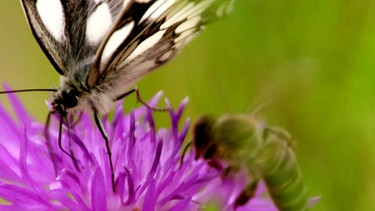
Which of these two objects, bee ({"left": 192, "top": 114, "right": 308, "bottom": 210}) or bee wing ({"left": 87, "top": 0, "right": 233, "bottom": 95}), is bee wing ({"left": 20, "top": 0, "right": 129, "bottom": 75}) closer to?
bee wing ({"left": 87, "top": 0, "right": 233, "bottom": 95})

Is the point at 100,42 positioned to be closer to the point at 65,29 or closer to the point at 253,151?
the point at 65,29

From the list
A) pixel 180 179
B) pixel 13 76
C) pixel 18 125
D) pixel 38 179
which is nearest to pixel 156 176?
pixel 180 179

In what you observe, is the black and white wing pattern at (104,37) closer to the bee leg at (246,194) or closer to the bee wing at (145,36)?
the bee wing at (145,36)

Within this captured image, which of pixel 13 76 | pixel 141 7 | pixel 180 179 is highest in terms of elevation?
pixel 141 7

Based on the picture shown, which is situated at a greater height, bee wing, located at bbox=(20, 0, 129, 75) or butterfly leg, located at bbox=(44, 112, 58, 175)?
bee wing, located at bbox=(20, 0, 129, 75)

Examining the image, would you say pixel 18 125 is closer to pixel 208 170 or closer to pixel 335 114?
pixel 208 170

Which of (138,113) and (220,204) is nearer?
(220,204)

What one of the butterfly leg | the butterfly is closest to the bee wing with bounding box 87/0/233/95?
the butterfly
